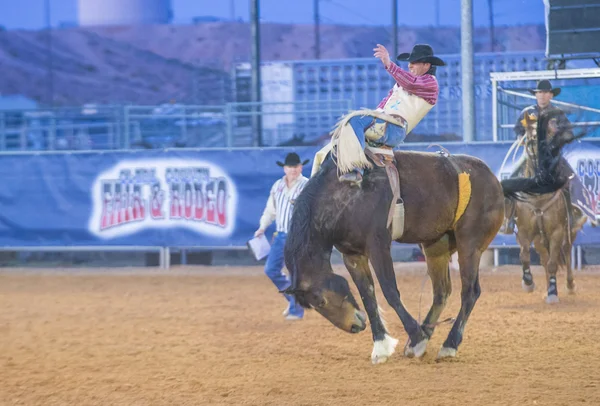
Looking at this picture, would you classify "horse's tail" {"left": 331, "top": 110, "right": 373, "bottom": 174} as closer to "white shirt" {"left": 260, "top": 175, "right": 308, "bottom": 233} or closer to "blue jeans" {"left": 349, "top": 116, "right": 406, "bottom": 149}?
"blue jeans" {"left": 349, "top": 116, "right": 406, "bottom": 149}

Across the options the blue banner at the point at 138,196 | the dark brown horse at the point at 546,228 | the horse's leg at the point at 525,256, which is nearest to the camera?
the dark brown horse at the point at 546,228

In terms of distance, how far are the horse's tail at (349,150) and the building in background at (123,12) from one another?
46.7 metres

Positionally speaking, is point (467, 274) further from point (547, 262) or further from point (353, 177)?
point (547, 262)

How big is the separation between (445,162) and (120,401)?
3.44 m

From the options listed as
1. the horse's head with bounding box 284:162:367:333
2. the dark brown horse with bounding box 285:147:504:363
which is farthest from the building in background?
the horse's head with bounding box 284:162:367:333

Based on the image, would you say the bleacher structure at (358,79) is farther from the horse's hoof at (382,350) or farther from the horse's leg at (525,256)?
the horse's hoof at (382,350)

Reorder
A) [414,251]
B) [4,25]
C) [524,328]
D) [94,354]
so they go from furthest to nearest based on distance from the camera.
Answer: [4,25], [414,251], [524,328], [94,354]

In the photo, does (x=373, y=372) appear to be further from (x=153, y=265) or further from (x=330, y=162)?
(x=153, y=265)

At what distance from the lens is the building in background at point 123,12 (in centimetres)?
5306

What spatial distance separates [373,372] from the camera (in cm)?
729

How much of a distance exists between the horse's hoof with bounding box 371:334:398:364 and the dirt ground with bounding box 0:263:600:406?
131 mm

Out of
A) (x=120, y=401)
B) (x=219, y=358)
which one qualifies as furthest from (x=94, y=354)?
(x=120, y=401)

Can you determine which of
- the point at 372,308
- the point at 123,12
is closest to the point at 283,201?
the point at 372,308

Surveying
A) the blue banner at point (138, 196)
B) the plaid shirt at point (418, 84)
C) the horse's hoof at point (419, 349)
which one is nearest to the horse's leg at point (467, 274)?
the horse's hoof at point (419, 349)
